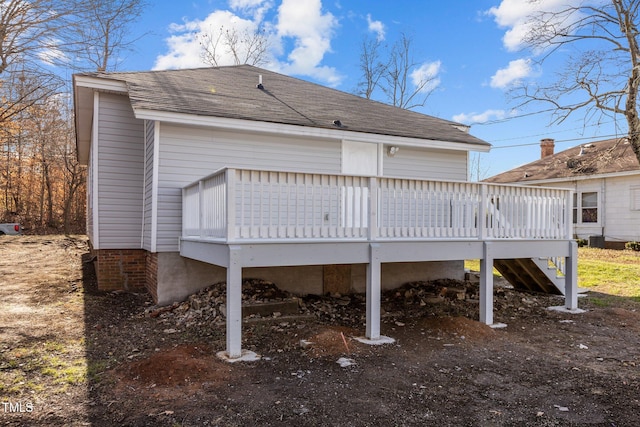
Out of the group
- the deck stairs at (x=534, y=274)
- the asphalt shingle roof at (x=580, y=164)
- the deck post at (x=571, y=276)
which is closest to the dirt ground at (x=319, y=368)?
the deck post at (x=571, y=276)

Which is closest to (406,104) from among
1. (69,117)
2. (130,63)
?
(130,63)

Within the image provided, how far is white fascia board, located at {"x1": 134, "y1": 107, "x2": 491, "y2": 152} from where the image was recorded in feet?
24.4

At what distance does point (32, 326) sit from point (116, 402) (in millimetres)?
3608

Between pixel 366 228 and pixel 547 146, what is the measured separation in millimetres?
23158

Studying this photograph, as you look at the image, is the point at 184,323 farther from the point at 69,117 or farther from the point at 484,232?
the point at 69,117

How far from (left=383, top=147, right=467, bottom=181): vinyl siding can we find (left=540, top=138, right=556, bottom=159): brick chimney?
1775cm

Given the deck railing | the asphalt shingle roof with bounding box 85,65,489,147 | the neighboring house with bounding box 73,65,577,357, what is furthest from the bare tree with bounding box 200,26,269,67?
the deck railing

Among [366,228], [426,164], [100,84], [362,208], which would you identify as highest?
[100,84]

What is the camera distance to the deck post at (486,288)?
24.0 ft

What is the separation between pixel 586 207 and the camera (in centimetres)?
1967

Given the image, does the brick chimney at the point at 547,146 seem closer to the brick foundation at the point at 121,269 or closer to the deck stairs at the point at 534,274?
the deck stairs at the point at 534,274

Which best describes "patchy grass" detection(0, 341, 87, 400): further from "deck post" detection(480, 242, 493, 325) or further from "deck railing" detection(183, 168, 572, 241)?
"deck post" detection(480, 242, 493, 325)

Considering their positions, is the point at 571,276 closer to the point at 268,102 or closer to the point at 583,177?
the point at 268,102

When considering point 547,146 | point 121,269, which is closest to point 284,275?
point 121,269
